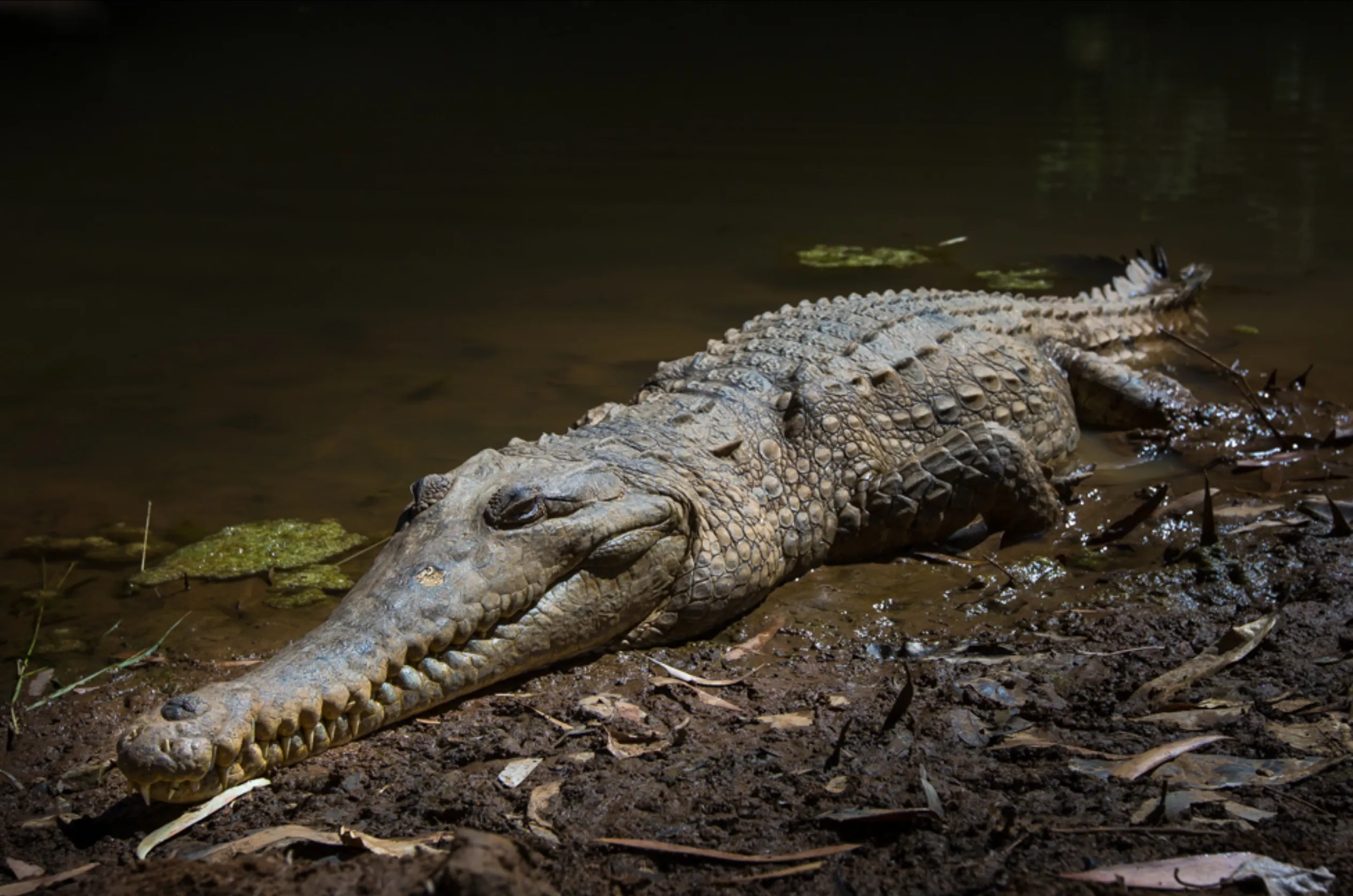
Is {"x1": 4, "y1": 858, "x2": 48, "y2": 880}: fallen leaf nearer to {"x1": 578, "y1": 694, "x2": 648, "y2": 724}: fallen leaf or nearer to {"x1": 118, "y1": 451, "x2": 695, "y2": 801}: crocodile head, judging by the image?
{"x1": 118, "y1": 451, "x2": 695, "y2": 801}: crocodile head

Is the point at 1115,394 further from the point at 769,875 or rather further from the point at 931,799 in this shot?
the point at 769,875

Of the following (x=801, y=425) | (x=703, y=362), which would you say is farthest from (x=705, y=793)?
(x=703, y=362)

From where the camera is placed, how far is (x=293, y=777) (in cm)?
292

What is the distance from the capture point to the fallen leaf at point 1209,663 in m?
3.08

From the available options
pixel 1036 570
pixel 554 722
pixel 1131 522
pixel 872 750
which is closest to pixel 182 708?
pixel 554 722

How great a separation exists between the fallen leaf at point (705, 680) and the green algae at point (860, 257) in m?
5.06

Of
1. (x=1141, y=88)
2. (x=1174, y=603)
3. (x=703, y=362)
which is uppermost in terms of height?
(x=1141, y=88)

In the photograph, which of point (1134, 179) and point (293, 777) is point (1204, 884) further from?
point (1134, 179)

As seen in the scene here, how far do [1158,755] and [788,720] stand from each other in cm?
94

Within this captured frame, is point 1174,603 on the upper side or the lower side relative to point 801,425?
lower

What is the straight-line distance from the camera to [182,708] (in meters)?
2.67

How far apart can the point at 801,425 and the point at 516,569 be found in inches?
55.9

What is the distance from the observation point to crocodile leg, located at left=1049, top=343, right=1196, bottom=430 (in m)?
5.56

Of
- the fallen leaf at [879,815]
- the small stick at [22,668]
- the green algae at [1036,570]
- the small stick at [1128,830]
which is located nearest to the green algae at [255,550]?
the small stick at [22,668]
